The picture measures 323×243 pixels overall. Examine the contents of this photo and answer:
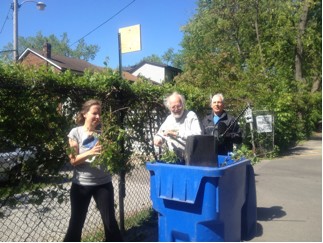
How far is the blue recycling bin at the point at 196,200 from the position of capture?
2.84 metres

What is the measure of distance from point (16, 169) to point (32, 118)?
1.50 ft

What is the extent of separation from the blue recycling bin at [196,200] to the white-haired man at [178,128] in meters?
0.42

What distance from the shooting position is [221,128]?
14.2 ft

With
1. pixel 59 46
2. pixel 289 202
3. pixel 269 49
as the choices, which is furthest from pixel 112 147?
pixel 59 46

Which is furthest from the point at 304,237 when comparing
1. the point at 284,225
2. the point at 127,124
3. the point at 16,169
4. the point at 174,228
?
the point at 16,169

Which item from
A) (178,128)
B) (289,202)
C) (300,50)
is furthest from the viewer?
(300,50)

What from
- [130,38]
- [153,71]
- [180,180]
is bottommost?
[180,180]

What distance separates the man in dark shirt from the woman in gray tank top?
1737 millimetres

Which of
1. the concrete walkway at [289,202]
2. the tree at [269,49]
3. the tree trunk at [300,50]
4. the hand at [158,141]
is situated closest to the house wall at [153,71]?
the tree at [269,49]

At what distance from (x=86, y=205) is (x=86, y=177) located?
11.0 inches

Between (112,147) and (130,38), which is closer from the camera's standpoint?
(112,147)

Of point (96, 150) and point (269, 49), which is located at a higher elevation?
point (269, 49)

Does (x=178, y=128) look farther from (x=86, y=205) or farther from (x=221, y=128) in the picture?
(x=86, y=205)

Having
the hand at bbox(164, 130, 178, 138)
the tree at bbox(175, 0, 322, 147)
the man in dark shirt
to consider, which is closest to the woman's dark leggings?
the hand at bbox(164, 130, 178, 138)
